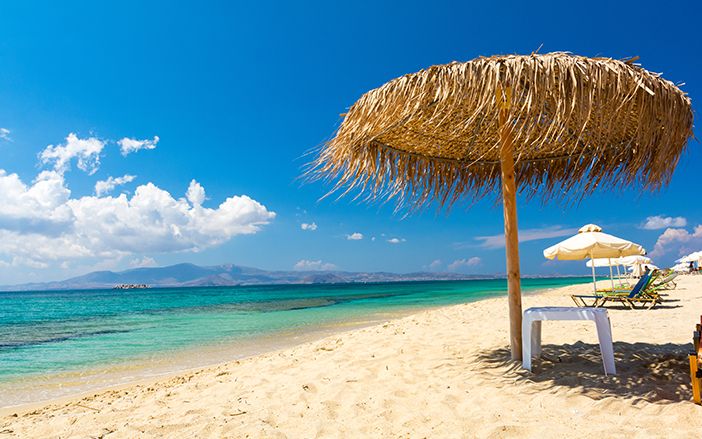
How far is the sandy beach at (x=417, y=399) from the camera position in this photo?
2.79 meters

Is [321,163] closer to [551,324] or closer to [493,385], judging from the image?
[493,385]

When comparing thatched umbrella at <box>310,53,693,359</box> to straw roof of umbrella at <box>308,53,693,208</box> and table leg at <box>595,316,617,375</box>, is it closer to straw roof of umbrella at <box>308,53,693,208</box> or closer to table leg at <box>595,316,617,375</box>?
straw roof of umbrella at <box>308,53,693,208</box>

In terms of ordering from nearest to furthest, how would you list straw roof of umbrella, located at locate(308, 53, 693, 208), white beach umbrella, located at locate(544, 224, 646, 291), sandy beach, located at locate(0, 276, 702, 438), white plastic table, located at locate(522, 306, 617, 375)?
sandy beach, located at locate(0, 276, 702, 438) < straw roof of umbrella, located at locate(308, 53, 693, 208) < white plastic table, located at locate(522, 306, 617, 375) < white beach umbrella, located at locate(544, 224, 646, 291)

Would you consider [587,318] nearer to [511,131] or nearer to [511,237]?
[511,237]

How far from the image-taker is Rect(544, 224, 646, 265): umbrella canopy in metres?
8.59

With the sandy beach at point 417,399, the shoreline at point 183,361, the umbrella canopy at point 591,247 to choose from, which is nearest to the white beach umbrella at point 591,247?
the umbrella canopy at point 591,247

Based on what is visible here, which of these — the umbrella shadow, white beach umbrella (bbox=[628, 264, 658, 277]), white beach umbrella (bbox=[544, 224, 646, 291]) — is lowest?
the umbrella shadow

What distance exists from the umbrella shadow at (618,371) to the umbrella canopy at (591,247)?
13.5 feet

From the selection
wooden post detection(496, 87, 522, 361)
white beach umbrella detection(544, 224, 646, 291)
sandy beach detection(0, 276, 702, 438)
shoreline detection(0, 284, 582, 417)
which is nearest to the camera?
sandy beach detection(0, 276, 702, 438)

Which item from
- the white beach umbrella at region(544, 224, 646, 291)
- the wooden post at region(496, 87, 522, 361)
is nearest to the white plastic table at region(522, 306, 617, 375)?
the wooden post at region(496, 87, 522, 361)

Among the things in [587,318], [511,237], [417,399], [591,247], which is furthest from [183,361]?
[591,247]

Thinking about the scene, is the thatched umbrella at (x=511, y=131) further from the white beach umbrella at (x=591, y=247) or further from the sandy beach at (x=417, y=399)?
the white beach umbrella at (x=591, y=247)

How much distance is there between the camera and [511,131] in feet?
11.4

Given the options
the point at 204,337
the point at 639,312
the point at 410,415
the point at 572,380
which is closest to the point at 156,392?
the point at 410,415
